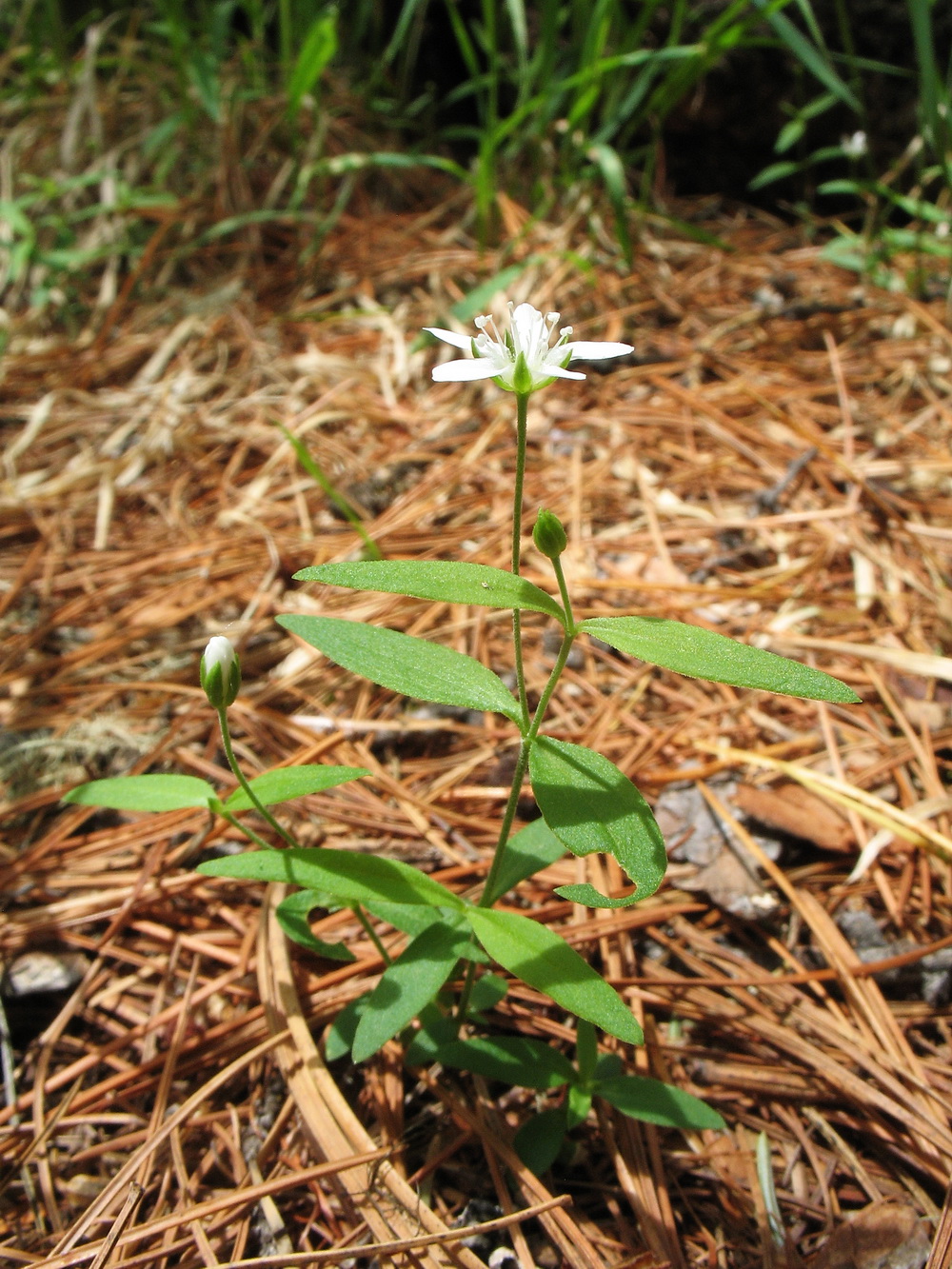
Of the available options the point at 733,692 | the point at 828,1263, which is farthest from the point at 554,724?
the point at 828,1263

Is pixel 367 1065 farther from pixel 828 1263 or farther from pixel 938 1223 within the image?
pixel 938 1223

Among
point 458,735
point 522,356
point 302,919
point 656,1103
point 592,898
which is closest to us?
point 592,898

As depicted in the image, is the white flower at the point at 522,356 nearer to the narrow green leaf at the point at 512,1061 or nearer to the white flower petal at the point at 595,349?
the white flower petal at the point at 595,349

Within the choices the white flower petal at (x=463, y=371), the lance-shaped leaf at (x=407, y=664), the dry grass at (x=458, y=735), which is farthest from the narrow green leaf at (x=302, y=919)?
the white flower petal at (x=463, y=371)

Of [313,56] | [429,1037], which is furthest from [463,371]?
[313,56]

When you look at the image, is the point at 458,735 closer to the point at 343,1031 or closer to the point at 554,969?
the point at 343,1031

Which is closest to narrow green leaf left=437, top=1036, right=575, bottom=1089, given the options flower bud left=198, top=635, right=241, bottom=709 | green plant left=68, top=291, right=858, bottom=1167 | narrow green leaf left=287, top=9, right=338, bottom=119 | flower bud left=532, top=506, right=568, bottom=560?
green plant left=68, top=291, right=858, bottom=1167

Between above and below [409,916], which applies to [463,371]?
above
